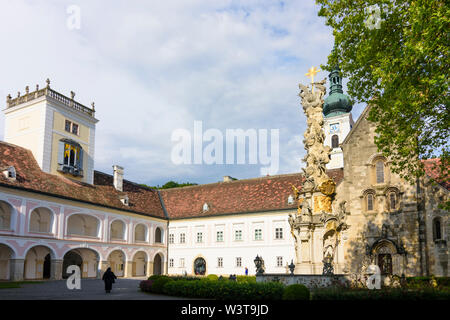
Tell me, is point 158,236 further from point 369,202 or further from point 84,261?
point 369,202

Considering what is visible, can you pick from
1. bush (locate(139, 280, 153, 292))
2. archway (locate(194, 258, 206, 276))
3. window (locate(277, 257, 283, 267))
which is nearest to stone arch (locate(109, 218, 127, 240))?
archway (locate(194, 258, 206, 276))

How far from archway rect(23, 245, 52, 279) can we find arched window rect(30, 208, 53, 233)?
165cm

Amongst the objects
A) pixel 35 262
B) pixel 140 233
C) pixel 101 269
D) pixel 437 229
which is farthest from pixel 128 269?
pixel 437 229

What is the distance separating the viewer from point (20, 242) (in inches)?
1304

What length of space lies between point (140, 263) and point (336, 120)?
41291 mm

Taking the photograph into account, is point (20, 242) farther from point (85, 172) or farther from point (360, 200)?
point (360, 200)

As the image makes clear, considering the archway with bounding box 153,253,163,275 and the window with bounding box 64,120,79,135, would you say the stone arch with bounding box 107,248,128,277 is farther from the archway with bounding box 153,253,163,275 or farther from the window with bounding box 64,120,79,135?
the window with bounding box 64,120,79,135

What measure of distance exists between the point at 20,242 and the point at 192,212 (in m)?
21.6

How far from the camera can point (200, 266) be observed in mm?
49219

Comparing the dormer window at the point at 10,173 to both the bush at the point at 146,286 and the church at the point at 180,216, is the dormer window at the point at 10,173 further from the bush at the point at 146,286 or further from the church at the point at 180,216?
the bush at the point at 146,286

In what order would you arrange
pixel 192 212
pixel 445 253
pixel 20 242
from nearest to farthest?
1. pixel 445 253
2. pixel 20 242
3. pixel 192 212

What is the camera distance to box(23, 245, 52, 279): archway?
37625 millimetres

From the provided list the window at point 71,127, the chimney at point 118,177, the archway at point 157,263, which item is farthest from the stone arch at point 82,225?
the archway at point 157,263
